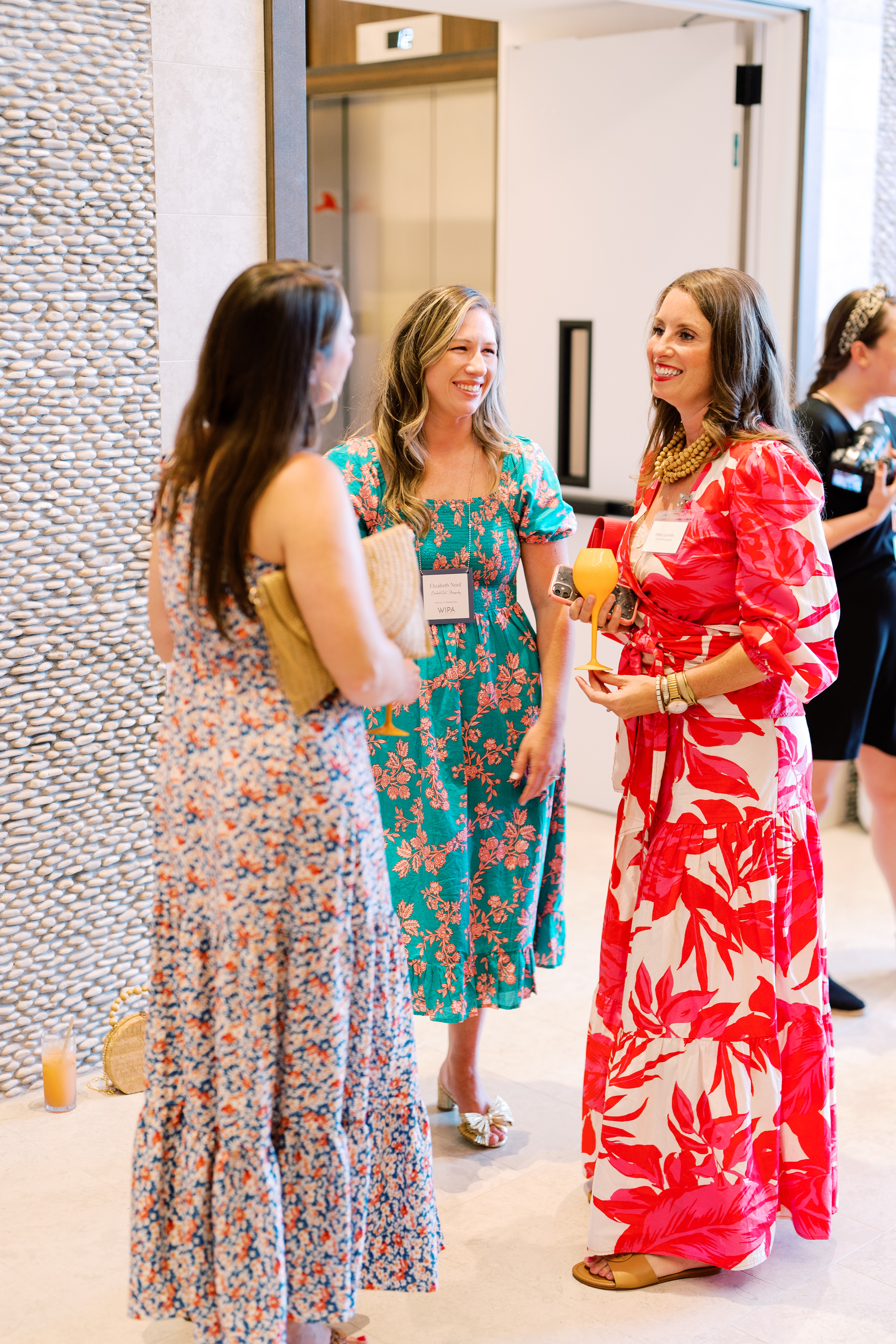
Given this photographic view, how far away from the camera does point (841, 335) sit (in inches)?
131

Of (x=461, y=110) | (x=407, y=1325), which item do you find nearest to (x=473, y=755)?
(x=407, y=1325)

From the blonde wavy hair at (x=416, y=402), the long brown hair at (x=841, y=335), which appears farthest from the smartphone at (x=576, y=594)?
the long brown hair at (x=841, y=335)

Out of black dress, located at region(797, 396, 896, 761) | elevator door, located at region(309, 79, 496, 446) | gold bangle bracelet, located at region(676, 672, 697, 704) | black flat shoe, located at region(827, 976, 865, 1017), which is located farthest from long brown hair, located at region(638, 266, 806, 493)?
elevator door, located at region(309, 79, 496, 446)

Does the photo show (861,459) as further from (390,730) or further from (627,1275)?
(627,1275)

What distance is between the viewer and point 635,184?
439 cm

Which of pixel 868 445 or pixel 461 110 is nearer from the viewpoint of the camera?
pixel 868 445

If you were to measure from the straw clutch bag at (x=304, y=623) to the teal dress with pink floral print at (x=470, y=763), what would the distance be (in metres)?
0.60

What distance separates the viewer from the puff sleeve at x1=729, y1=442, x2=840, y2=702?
2.16 m

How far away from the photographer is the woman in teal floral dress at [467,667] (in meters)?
2.50

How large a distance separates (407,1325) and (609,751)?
8.91 feet

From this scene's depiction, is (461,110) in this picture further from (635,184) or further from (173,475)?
(173,475)

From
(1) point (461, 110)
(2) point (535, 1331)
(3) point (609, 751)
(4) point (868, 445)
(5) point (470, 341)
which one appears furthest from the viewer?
(1) point (461, 110)

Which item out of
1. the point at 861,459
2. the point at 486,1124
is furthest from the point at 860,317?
the point at 486,1124

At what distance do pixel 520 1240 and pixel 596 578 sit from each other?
1191 millimetres
